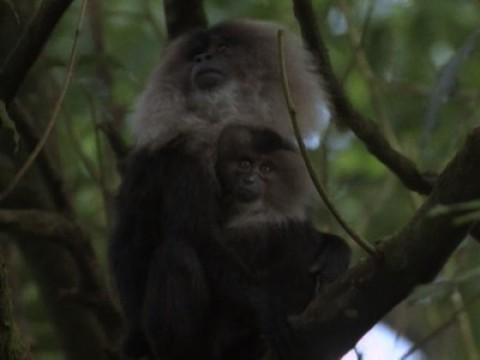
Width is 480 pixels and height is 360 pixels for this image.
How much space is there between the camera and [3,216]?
14.9 feet

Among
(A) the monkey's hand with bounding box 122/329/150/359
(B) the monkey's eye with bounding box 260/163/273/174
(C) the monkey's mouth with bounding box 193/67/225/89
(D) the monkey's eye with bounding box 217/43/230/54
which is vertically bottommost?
(A) the monkey's hand with bounding box 122/329/150/359

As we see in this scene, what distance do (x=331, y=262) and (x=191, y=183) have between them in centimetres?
56

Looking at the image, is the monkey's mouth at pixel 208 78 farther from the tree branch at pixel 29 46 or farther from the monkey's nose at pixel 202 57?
the tree branch at pixel 29 46

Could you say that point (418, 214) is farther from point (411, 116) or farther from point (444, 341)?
point (444, 341)

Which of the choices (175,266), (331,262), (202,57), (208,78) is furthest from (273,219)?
(202,57)

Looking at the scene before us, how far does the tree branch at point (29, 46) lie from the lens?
3.64m

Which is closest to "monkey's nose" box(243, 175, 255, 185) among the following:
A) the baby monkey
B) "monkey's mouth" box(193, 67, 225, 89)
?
the baby monkey

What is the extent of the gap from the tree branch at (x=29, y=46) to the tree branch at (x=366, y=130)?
91cm

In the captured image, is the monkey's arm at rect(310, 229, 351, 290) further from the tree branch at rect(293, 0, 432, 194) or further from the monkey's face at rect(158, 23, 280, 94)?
the monkey's face at rect(158, 23, 280, 94)

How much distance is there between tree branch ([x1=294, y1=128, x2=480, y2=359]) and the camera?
2832mm

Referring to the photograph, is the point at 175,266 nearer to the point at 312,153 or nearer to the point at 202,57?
the point at 202,57

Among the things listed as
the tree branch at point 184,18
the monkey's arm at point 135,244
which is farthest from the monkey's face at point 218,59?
the monkey's arm at point 135,244

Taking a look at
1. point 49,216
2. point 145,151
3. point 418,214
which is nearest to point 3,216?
point 49,216

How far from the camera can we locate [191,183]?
4.21 m
